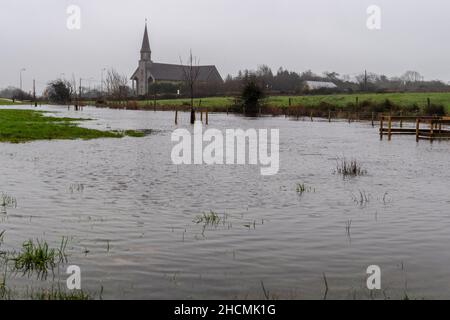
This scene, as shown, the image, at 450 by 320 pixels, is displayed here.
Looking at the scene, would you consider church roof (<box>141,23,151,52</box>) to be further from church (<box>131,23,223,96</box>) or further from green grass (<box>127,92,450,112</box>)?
green grass (<box>127,92,450,112</box>)

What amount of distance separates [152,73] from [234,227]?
162m

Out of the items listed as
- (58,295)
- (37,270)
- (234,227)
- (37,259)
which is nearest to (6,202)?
(37,259)

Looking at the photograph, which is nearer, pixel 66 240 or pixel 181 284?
pixel 181 284

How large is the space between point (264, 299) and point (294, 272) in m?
1.38

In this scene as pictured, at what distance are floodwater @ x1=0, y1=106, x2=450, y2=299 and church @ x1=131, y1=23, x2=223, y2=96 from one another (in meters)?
152

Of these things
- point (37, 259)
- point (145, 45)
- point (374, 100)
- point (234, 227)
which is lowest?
point (234, 227)

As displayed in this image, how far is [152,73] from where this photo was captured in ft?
554

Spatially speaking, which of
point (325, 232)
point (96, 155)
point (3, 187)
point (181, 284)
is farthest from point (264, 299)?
point (96, 155)

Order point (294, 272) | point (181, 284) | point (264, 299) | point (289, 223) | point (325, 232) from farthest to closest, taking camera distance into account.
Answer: point (289, 223) < point (325, 232) < point (294, 272) < point (181, 284) < point (264, 299)

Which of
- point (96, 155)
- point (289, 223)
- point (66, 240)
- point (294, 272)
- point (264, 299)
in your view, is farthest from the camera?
point (96, 155)

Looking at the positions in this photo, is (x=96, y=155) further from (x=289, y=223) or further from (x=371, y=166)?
(x=289, y=223)

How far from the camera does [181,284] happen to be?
7.35 meters

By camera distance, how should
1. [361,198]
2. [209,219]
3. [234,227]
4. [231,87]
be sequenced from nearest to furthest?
1. [234,227]
2. [209,219]
3. [361,198]
4. [231,87]

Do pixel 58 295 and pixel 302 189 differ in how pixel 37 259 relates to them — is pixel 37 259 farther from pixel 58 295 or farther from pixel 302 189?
pixel 302 189
